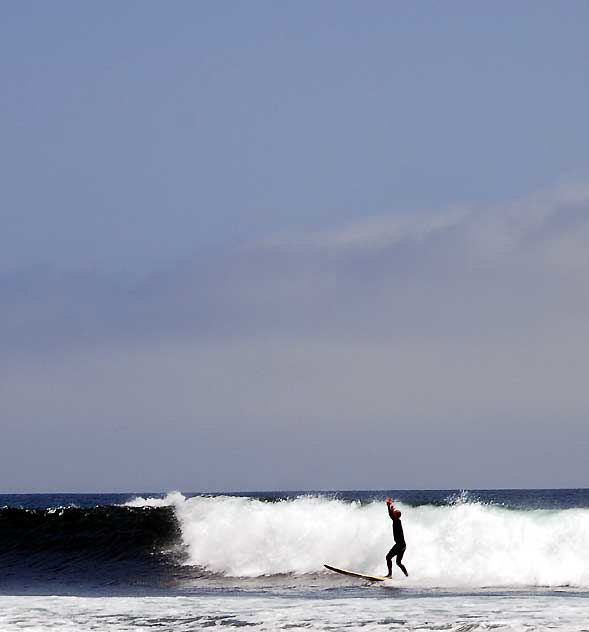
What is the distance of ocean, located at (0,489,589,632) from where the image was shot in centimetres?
1992

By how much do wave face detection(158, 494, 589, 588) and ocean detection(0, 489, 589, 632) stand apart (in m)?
0.05

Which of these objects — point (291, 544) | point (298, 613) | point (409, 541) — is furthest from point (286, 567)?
point (298, 613)

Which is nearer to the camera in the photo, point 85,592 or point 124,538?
point 85,592

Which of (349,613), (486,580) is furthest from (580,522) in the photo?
(349,613)

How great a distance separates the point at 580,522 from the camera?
1267 inches

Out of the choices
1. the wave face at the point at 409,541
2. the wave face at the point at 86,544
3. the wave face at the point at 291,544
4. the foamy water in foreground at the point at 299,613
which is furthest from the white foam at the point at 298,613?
the wave face at the point at 86,544

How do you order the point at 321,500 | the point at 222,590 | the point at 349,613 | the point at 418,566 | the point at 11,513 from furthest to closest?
1. the point at 11,513
2. the point at 321,500
3. the point at 418,566
4. the point at 222,590
5. the point at 349,613

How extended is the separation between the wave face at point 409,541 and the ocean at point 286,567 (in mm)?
55

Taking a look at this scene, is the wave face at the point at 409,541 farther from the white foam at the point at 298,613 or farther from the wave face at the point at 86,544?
the white foam at the point at 298,613

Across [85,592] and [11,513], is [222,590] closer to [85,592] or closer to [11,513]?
[85,592]

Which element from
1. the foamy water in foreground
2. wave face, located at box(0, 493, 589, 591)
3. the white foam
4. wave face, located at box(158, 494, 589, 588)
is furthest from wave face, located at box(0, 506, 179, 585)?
the white foam

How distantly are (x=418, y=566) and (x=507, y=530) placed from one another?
3.76m

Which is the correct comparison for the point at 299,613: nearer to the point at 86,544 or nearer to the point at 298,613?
the point at 298,613

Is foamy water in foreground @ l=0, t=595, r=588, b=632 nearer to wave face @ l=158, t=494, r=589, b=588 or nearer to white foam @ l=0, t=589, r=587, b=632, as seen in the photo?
white foam @ l=0, t=589, r=587, b=632
